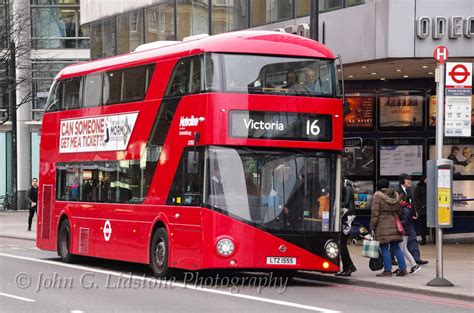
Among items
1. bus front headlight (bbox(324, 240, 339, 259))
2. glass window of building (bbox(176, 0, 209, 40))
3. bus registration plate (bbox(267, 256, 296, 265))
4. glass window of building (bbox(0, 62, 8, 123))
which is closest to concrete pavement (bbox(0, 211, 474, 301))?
bus front headlight (bbox(324, 240, 339, 259))

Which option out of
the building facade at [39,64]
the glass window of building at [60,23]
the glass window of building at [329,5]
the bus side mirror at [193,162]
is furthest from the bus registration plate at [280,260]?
the glass window of building at [60,23]

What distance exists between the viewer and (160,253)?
1847 cm

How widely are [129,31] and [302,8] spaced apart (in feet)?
32.7

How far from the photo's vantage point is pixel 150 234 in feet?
61.8

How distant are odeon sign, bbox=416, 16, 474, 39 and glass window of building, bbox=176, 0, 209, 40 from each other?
889cm

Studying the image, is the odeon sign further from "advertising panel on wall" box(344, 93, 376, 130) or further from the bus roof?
the bus roof

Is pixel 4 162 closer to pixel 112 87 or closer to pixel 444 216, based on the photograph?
pixel 112 87

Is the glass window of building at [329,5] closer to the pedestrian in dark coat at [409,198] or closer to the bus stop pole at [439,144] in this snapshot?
the pedestrian in dark coat at [409,198]

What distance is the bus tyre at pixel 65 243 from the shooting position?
75.6 feet

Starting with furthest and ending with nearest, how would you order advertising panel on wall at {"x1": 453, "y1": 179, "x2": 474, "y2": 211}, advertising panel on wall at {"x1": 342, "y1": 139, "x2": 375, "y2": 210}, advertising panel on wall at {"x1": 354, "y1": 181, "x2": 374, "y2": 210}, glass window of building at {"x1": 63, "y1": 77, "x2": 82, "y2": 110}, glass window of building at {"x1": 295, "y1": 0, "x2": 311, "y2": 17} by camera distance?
advertising panel on wall at {"x1": 342, "y1": 139, "x2": 375, "y2": 210} < advertising panel on wall at {"x1": 354, "y1": 181, "x2": 374, "y2": 210} < advertising panel on wall at {"x1": 453, "y1": 179, "x2": 474, "y2": 211} < glass window of building at {"x1": 295, "y1": 0, "x2": 311, "y2": 17} < glass window of building at {"x1": 63, "y1": 77, "x2": 82, "y2": 110}

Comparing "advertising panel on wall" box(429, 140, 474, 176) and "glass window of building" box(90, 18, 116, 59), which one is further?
"glass window of building" box(90, 18, 116, 59)

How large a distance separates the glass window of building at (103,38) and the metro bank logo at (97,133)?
13.5 metres

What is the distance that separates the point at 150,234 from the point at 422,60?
857cm

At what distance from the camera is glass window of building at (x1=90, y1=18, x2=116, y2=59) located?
36.3 m
